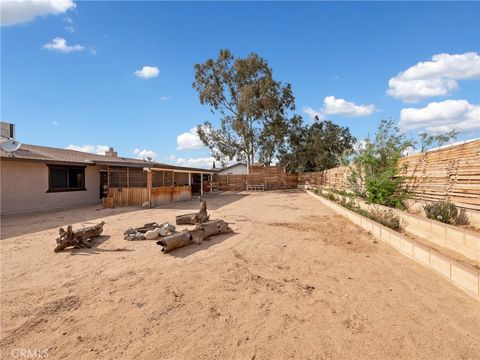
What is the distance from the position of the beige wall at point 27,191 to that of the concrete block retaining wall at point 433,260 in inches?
517

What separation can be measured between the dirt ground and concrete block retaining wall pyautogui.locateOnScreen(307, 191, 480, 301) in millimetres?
135

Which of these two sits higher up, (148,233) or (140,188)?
(140,188)

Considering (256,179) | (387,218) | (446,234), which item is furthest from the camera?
(256,179)

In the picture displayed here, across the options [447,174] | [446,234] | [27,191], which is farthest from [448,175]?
[27,191]

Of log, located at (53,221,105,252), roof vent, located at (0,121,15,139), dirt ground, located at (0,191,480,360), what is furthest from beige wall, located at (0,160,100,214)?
log, located at (53,221,105,252)

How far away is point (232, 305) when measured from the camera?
10.9 ft

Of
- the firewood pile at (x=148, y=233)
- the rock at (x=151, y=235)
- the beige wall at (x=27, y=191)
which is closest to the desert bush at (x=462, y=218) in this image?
the firewood pile at (x=148, y=233)

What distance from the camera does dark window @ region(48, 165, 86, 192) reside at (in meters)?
12.3

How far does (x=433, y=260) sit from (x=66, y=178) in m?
14.6

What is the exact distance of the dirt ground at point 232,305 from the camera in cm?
254

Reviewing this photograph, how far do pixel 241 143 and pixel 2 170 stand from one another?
22450mm

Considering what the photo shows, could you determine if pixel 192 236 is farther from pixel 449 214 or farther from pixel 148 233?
pixel 449 214

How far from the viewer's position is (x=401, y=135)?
9539 millimetres

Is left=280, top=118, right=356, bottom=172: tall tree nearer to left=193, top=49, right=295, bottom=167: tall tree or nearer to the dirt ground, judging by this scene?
left=193, top=49, right=295, bottom=167: tall tree
